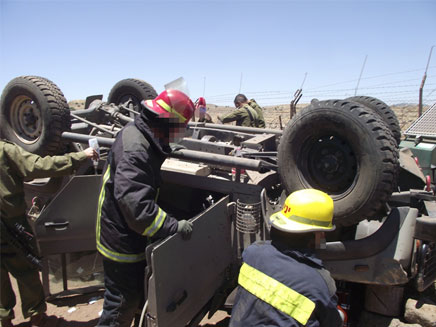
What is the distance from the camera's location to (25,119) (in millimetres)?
4227

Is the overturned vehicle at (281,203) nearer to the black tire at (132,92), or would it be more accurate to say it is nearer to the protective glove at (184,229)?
the protective glove at (184,229)

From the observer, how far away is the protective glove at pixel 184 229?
215 cm

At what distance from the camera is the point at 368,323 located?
2.75 m

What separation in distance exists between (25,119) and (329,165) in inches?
142

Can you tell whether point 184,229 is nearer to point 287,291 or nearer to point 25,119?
point 287,291

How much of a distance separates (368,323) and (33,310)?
293 centimetres

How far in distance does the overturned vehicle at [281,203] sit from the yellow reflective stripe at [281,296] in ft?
2.18

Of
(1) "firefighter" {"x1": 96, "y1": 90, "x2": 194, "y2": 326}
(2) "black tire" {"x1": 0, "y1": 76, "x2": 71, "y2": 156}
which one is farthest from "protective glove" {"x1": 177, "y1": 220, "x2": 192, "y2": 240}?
(2) "black tire" {"x1": 0, "y1": 76, "x2": 71, "y2": 156}

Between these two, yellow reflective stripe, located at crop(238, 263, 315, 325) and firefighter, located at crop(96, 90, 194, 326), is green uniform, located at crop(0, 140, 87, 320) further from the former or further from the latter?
yellow reflective stripe, located at crop(238, 263, 315, 325)

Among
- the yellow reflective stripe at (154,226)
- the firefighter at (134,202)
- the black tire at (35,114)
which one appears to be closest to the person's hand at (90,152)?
the firefighter at (134,202)

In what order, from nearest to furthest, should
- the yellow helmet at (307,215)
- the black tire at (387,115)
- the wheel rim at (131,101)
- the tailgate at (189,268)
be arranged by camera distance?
the yellow helmet at (307,215) < the tailgate at (189,268) < the black tire at (387,115) < the wheel rim at (131,101)

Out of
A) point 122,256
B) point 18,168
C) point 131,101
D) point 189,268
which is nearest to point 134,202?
point 122,256

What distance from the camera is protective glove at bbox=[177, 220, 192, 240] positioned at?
2146mm

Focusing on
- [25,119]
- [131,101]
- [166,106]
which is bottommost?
[25,119]
